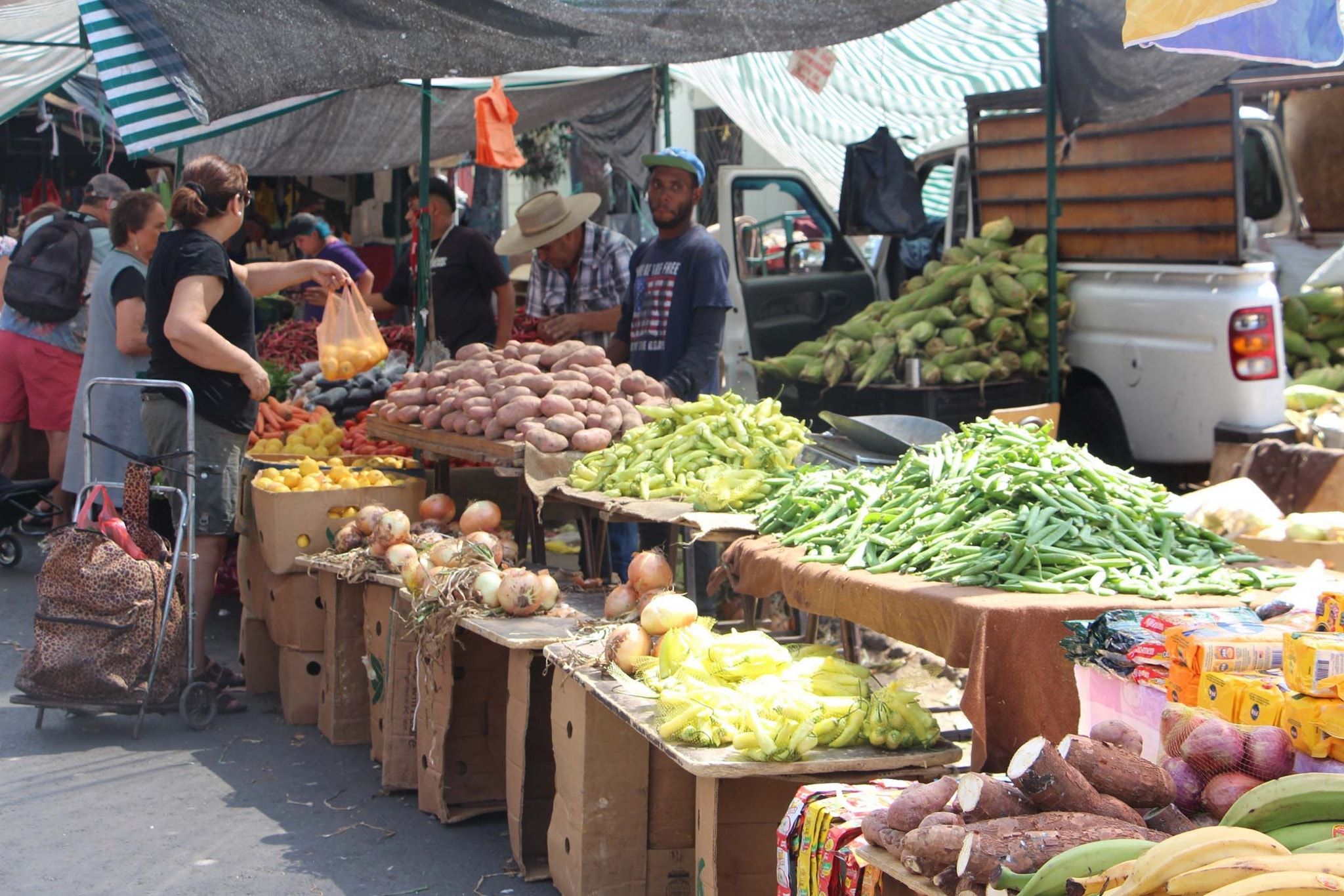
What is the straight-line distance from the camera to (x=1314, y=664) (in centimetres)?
278

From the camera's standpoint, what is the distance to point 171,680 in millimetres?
6180

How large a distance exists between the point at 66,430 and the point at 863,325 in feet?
18.3

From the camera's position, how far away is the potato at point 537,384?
6508mm

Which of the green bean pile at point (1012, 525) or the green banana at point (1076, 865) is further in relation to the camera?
the green bean pile at point (1012, 525)

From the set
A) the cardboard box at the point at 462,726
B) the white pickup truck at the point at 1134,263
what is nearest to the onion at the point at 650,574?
the cardboard box at the point at 462,726

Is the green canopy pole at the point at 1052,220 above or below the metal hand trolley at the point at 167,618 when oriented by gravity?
above

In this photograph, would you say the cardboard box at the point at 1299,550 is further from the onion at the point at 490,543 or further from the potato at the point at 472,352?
the potato at the point at 472,352

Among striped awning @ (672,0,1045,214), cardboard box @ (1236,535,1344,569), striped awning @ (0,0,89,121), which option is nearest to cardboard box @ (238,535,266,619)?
cardboard box @ (1236,535,1344,569)

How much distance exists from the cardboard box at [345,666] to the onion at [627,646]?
215 centimetres

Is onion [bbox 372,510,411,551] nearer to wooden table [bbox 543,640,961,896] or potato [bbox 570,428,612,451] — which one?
potato [bbox 570,428,612,451]

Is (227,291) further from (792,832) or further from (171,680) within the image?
(792,832)

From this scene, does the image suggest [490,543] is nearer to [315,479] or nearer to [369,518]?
[369,518]

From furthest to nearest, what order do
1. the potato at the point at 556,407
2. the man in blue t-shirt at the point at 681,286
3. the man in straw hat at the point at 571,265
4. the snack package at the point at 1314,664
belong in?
the man in straw hat at the point at 571,265
the man in blue t-shirt at the point at 681,286
the potato at the point at 556,407
the snack package at the point at 1314,664

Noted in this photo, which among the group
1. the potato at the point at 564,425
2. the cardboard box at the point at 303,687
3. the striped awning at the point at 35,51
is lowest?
the cardboard box at the point at 303,687
